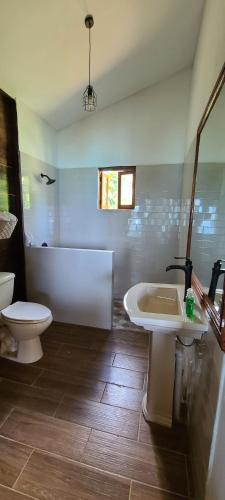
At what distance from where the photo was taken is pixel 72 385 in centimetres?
→ 154

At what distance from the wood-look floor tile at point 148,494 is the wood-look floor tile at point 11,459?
1.82ft

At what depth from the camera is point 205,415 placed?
35.1 inches

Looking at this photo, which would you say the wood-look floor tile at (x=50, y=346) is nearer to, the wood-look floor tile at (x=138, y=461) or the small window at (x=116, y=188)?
the wood-look floor tile at (x=138, y=461)

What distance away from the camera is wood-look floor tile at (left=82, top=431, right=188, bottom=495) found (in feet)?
3.33

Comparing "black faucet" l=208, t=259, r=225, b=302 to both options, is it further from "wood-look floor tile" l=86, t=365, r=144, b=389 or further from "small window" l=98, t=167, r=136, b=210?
"small window" l=98, t=167, r=136, b=210

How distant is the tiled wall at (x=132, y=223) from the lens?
106 inches

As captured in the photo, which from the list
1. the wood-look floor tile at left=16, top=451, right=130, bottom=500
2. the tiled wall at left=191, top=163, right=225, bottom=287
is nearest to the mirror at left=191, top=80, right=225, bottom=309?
the tiled wall at left=191, top=163, right=225, bottom=287

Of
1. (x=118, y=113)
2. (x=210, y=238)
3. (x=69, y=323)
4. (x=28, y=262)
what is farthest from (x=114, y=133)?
(x=69, y=323)

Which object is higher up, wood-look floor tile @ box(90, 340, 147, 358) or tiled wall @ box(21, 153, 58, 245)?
tiled wall @ box(21, 153, 58, 245)

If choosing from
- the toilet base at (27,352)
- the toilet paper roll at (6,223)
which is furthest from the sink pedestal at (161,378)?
the toilet paper roll at (6,223)

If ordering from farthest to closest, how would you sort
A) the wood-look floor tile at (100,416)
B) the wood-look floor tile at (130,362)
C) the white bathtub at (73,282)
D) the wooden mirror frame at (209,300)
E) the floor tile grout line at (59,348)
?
the white bathtub at (73,282) < the floor tile grout line at (59,348) < the wood-look floor tile at (130,362) < the wood-look floor tile at (100,416) < the wooden mirror frame at (209,300)

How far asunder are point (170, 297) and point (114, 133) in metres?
2.25

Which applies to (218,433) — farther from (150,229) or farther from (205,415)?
(150,229)

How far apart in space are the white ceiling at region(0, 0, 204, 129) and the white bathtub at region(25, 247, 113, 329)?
160 cm
